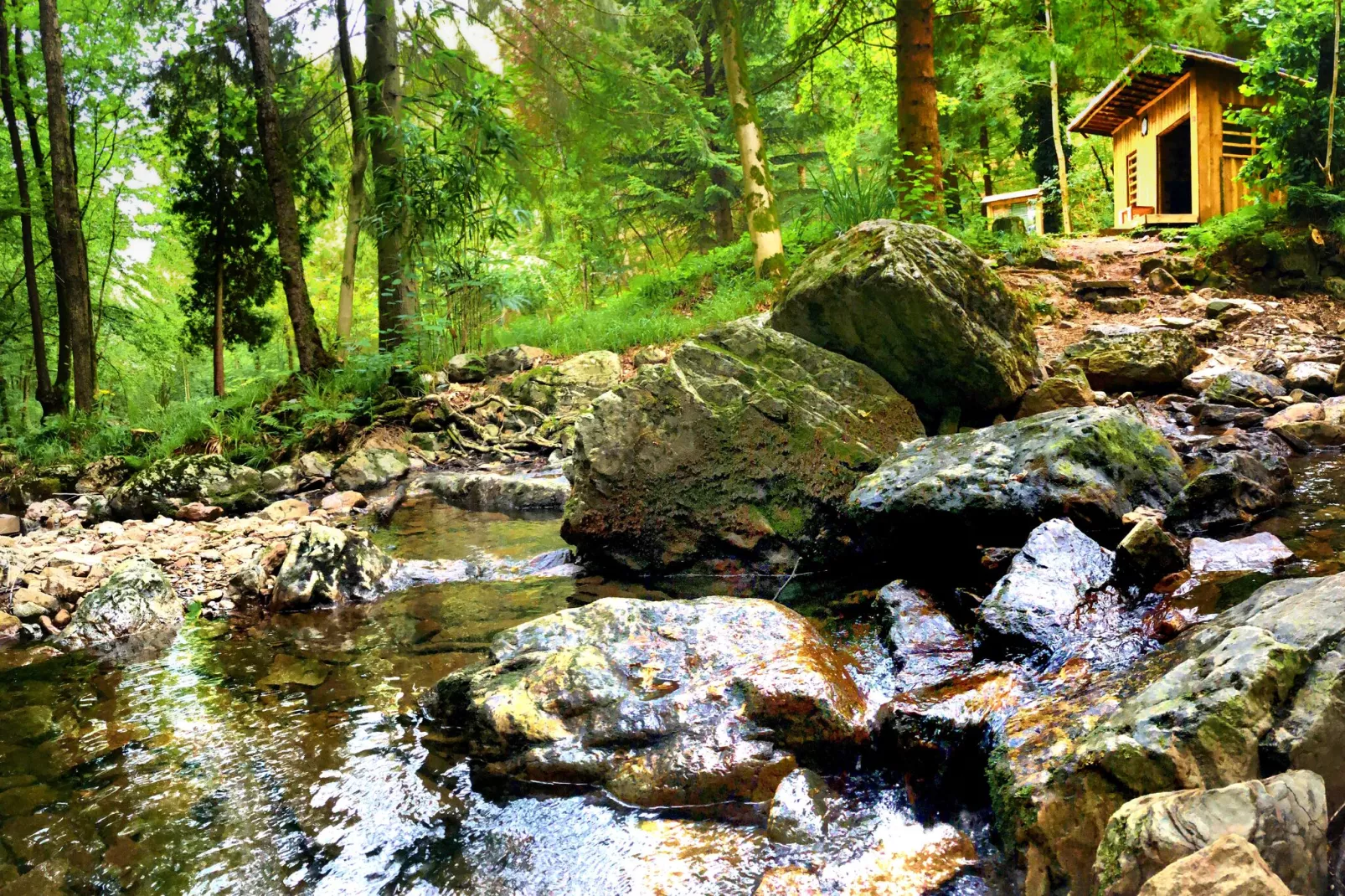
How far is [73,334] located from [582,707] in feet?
48.5

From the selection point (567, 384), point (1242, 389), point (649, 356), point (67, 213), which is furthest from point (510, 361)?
point (1242, 389)

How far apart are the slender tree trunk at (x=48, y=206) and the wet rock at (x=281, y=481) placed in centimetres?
820

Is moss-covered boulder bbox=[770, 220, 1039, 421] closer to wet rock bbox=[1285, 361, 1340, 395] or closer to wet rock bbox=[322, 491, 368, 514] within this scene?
wet rock bbox=[1285, 361, 1340, 395]

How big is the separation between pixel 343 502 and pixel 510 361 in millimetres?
4965

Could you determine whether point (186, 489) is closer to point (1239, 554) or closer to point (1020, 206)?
point (1239, 554)

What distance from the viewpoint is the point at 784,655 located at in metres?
2.80

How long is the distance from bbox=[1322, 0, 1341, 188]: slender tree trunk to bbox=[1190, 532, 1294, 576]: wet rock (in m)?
9.48

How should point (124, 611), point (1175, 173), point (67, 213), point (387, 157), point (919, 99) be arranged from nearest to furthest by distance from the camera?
point (124, 611) < point (919, 99) < point (387, 157) < point (67, 213) < point (1175, 173)

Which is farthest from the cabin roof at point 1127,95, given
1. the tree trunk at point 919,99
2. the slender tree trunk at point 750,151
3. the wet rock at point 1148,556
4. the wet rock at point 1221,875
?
the wet rock at point 1221,875

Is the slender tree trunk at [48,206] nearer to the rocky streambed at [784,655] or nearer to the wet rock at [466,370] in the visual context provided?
the wet rock at [466,370]

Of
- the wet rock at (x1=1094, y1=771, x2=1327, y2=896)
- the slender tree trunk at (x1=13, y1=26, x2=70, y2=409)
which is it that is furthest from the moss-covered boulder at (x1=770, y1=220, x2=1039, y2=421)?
the slender tree trunk at (x1=13, y1=26, x2=70, y2=409)

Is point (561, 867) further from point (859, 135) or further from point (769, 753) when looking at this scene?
point (859, 135)

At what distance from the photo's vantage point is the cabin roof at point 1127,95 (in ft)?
48.5

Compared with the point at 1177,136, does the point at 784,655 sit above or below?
below
